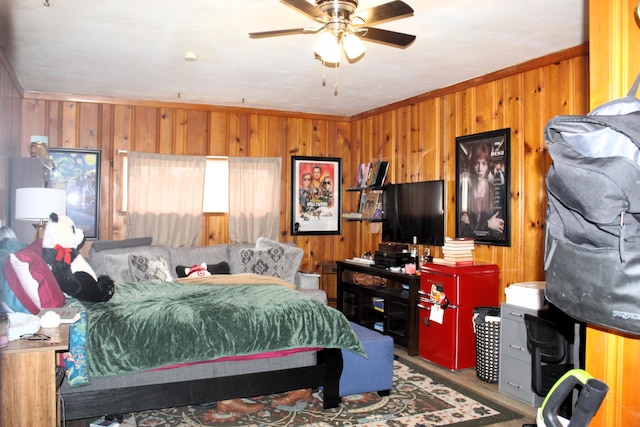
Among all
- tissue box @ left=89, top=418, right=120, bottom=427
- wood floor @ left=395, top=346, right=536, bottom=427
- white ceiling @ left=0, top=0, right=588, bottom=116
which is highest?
white ceiling @ left=0, top=0, right=588, bottom=116

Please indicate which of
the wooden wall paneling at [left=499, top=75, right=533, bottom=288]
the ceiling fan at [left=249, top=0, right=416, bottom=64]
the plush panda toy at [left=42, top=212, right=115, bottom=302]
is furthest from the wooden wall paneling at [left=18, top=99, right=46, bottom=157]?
the wooden wall paneling at [left=499, top=75, right=533, bottom=288]

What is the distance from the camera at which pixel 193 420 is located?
10.7 feet

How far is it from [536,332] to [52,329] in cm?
255

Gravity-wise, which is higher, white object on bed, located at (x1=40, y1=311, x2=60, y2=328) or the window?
the window

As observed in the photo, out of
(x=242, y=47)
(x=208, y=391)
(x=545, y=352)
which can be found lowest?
(x=208, y=391)

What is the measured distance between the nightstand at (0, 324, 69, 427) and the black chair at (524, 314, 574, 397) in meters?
2.39

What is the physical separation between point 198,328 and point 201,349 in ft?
0.40

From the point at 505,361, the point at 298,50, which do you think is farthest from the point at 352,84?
the point at 505,361

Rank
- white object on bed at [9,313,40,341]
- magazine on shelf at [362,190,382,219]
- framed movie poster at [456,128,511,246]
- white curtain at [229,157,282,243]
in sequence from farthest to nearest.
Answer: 1. white curtain at [229,157,282,243]
2. magazine on shelf at [362,190,382,219]
3. framed movie poster at [456,128,511,246]
4. white object on bed at [9,313,40,341]

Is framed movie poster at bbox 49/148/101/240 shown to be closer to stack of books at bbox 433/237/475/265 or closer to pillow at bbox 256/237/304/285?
pillow at bbox 256/237/304/285

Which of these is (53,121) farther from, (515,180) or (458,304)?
(515,180)

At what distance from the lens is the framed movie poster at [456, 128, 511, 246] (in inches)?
170

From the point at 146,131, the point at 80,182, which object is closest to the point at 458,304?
the point at 146,131

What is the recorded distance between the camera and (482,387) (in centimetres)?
393
